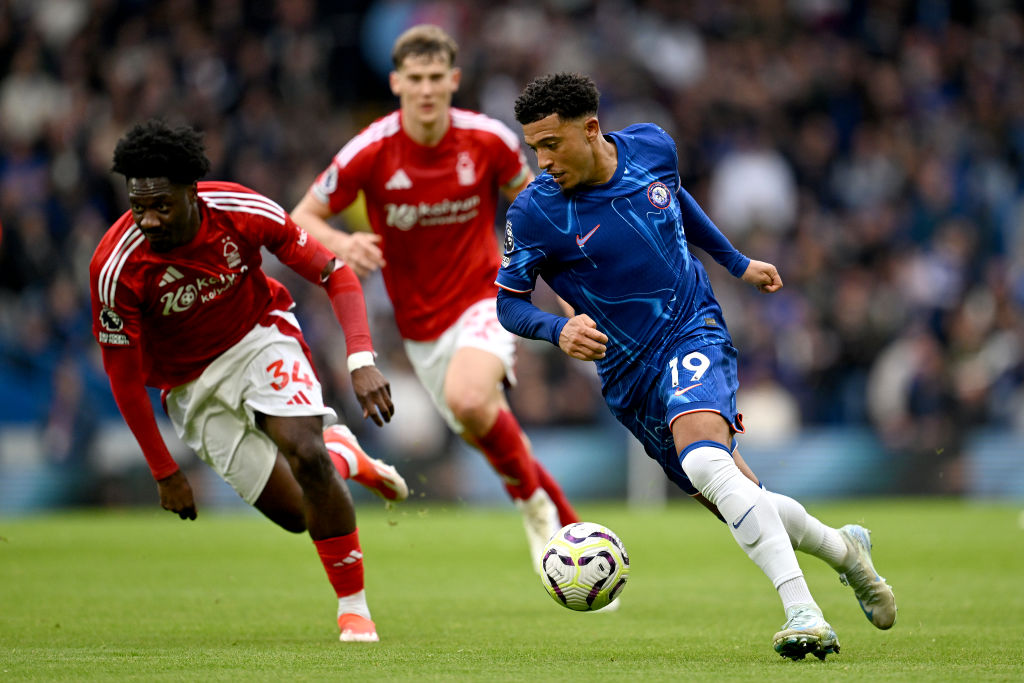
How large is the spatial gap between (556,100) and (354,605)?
2698 mm

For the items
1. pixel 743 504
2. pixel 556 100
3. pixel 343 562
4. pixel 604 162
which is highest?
pixel 556 100

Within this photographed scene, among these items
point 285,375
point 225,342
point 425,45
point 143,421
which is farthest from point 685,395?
point 425,45

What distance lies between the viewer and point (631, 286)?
6.05 metres

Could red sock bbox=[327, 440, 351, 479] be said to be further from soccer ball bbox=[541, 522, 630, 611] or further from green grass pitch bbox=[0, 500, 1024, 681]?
soccer ball bbox=[541, 522, 630, 611]

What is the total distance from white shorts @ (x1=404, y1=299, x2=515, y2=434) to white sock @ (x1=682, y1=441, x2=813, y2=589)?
2.75 metres

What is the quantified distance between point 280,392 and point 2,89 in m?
13.8

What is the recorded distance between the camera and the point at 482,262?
864 cm

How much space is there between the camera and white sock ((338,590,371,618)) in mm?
6854

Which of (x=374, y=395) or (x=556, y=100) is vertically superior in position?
(x=556, y=100)

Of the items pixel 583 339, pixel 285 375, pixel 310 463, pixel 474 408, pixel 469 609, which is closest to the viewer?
pixel 583 339

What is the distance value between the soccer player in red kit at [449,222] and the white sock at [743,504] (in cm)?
275

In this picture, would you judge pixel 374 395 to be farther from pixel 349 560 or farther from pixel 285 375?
pixel 349 560

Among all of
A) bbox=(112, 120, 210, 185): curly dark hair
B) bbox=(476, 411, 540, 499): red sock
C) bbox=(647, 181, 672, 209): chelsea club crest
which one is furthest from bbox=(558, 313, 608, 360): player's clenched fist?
bbox=(476, 411, 540, 499): red sock

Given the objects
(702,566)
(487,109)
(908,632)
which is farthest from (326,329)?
(908,632)
